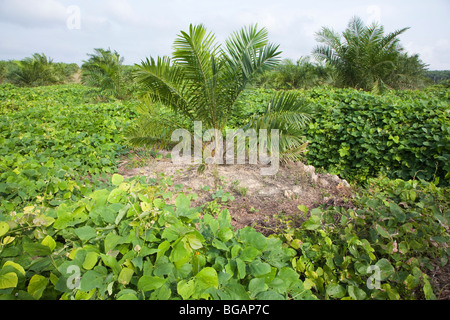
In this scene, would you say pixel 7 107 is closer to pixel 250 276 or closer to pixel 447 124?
pixel 250 276

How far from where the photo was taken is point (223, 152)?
4715 mm

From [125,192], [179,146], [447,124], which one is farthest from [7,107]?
[447,124]

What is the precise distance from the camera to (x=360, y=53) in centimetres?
1015

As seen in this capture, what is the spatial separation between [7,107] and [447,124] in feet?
33.8

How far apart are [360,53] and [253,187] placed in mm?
9199

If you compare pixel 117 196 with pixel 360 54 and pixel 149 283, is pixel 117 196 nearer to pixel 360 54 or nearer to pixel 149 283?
pixel 149 283

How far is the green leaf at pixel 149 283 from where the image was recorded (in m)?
0.86

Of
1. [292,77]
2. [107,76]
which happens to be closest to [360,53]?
[292,77]

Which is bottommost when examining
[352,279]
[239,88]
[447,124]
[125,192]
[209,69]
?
[352,279]
